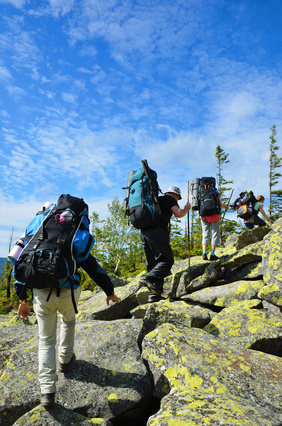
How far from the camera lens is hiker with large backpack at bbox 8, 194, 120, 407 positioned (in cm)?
385

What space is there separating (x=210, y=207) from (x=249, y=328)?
5292 mm

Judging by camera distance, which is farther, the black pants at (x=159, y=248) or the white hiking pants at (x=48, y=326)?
the black pants at (x=159, y=248)

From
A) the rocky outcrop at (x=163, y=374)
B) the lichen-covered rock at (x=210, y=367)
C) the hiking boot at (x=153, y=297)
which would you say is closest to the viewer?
the rocky outcrop at (x=163, y=374)

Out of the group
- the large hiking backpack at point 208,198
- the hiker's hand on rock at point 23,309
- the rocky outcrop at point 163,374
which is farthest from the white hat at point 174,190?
the hiker's hand on rock at point 23,309

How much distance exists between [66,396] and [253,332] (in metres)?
3.56

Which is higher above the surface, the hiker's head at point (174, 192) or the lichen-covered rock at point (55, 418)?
the hiker's head at point (174, 192)

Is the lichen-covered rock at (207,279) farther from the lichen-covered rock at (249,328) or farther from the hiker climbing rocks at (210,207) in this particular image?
the lichen-covered rock at (249,328)

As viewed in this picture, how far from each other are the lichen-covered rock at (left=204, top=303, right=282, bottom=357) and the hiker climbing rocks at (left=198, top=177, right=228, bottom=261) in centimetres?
407

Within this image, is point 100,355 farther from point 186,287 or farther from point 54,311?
point 186,287

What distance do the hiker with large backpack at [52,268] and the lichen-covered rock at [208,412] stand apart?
159cm

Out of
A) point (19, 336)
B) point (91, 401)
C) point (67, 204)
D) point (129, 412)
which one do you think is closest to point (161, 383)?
point (129, 412)

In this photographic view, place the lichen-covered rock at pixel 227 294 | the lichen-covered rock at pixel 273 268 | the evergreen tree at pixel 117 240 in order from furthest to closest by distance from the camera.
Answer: the evergreen tree at pixel 117 240, the lichen-covered rock at pixel 227 294, the lichen-covered rock at pixel 273 268

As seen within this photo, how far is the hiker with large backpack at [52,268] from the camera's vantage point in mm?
3854

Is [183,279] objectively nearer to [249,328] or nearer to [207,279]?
[207,279]
